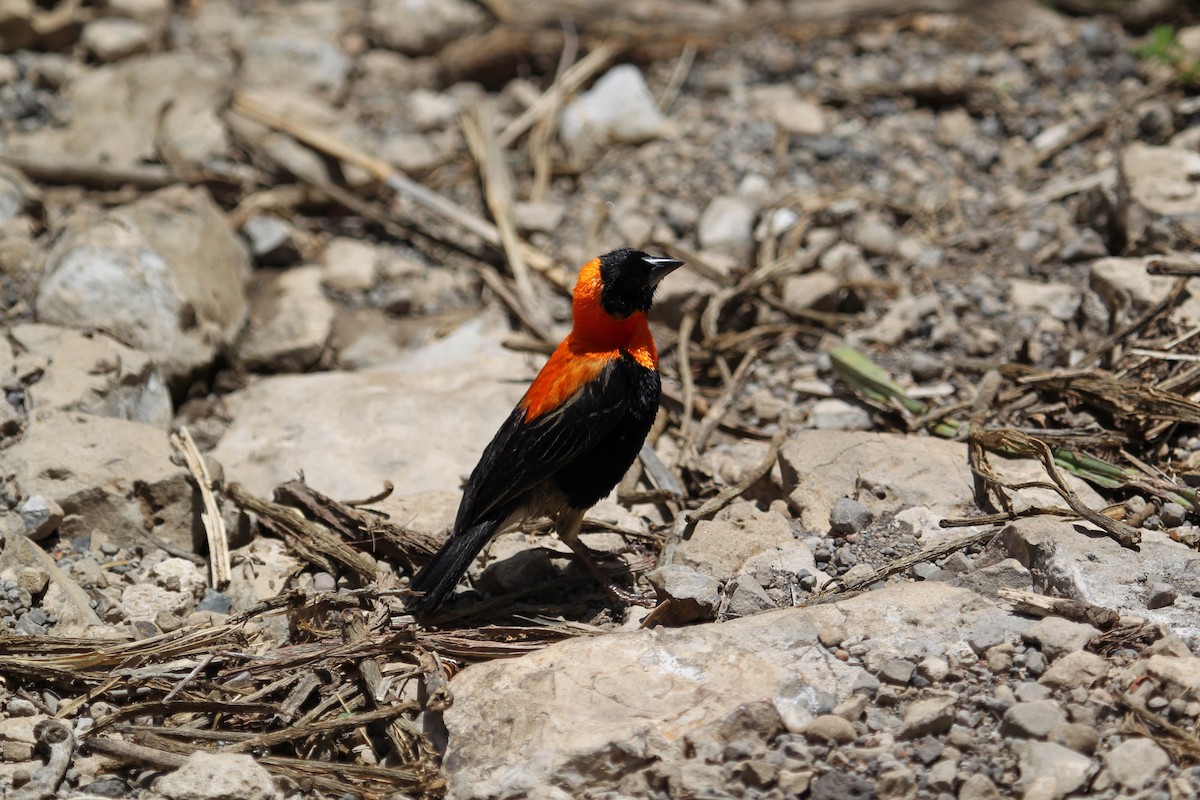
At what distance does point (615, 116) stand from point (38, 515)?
4.36 m

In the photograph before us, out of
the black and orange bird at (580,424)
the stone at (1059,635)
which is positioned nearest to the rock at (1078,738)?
the stone at (1059,635)

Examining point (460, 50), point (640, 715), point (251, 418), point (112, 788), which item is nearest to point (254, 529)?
point (251, 418)

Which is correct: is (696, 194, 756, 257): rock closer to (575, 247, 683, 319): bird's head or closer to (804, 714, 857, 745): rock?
(575, 247, 683, 319): bird's head

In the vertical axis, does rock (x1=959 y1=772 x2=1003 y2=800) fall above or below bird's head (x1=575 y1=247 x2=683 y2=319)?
below

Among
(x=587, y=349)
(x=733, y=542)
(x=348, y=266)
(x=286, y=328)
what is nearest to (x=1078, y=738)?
(x=733, y=542)

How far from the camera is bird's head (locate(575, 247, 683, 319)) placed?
4297 mm

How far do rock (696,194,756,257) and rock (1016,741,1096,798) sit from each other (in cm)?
388

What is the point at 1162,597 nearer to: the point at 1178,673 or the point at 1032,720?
the point at 1178,673

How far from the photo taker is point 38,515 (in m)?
4.26

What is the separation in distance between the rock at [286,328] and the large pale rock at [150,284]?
0.12m

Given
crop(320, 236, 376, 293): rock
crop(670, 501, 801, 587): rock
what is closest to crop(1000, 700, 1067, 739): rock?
crop(670, 501, 801, 587): rock

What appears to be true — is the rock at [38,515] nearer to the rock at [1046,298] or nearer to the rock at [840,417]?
the rock at [840,417]

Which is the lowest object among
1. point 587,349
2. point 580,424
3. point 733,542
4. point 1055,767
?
point 733,542

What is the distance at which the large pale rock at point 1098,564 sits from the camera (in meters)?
3.49
